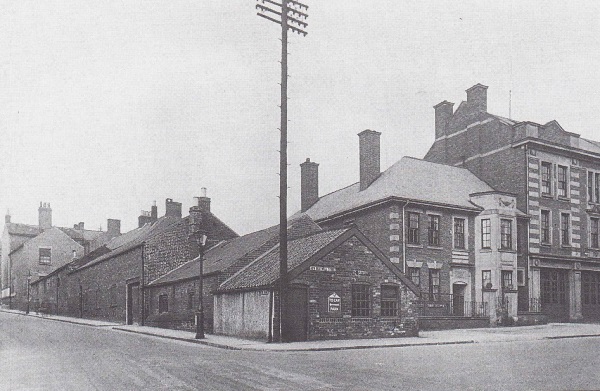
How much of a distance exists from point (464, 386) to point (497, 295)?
2219 cm

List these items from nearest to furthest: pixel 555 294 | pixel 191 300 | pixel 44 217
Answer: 1. pixel 191 300
2. pixel 555 294
3. pixel 44 217

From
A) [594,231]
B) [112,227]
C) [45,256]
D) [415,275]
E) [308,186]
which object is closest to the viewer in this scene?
[415,275]

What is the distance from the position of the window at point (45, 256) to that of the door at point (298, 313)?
5494 cm

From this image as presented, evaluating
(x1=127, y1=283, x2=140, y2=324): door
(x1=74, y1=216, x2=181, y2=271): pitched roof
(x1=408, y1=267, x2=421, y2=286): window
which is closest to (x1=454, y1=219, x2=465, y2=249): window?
(x1=408, y1=267, x2=421, y2=286): window

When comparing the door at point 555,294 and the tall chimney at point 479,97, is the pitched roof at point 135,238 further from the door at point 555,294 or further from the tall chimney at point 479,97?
the door at point 555,294

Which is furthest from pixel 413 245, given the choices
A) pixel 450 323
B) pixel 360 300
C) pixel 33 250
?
pixel 33 250

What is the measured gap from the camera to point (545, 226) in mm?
35562

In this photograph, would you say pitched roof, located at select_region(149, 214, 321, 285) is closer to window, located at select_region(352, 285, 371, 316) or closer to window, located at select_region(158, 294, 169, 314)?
window, located at select_region(158, 294, 169, 314)

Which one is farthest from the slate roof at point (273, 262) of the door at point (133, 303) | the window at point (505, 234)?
the window at point (505, 234)

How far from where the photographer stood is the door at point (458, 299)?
105 feet

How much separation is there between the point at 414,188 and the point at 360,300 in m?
11.1

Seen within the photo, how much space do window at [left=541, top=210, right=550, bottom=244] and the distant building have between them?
43028mm

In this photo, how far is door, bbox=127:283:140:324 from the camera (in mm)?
36281

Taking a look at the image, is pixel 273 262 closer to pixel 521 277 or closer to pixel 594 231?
pixel 521 277
